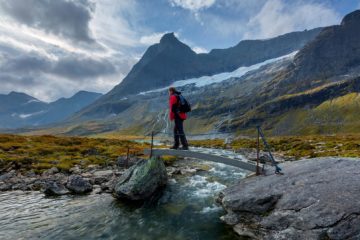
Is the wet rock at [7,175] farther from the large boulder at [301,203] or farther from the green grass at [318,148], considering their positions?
the green grass at [318,148]

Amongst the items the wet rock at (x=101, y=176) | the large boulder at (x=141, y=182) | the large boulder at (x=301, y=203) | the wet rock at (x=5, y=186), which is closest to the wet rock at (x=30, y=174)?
the wet rock at (x=5, y=186)

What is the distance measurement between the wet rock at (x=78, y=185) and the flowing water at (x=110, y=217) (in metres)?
1.28

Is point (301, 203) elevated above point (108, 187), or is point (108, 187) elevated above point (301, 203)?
point (301, 203)

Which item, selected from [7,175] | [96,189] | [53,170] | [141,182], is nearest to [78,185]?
[96,189]

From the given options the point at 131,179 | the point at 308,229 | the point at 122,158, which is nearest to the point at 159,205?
the point at 131,179

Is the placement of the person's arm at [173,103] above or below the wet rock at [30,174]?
above

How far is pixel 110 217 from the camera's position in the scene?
17.9 m

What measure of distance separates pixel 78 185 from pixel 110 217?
7.42 m

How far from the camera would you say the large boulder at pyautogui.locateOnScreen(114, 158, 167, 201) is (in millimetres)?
21125

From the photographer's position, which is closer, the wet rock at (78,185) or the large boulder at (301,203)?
the large boulder at (301,203)

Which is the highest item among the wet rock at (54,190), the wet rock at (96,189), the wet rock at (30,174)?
the wet rock at (30,174)

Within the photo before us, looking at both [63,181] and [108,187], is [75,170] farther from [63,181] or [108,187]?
[108,187]

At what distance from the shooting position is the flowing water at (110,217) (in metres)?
15.4

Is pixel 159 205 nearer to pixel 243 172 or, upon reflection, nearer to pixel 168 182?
pixel 168 182
